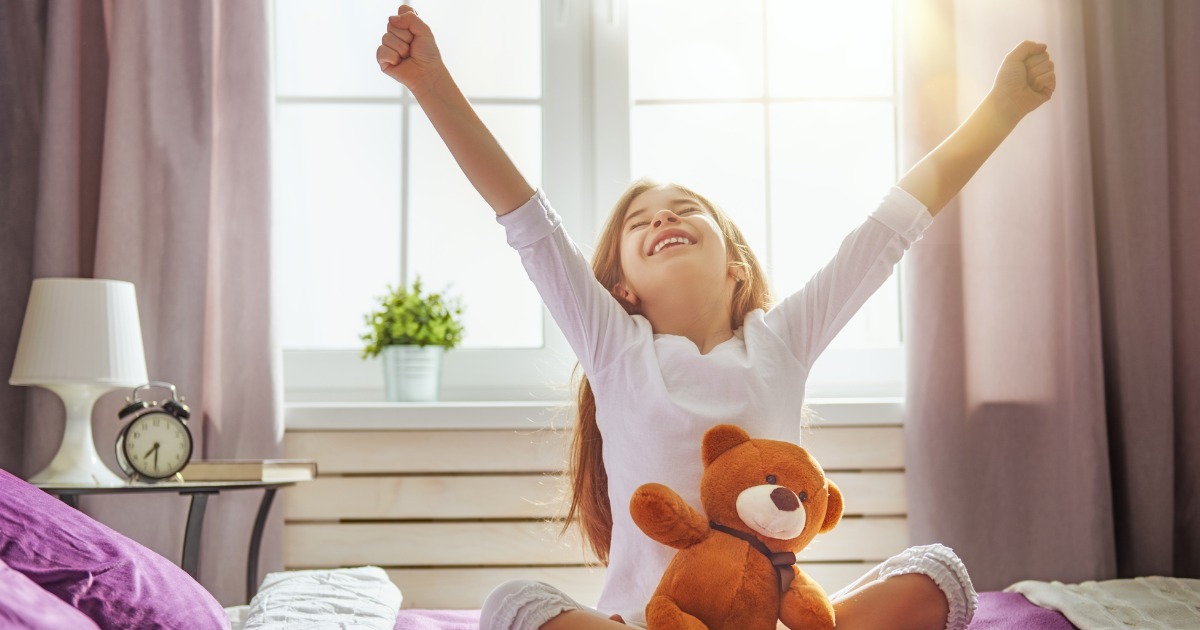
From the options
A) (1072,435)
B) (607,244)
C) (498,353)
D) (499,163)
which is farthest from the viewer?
(498,353)

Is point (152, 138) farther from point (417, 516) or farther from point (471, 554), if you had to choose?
point (471, 554)

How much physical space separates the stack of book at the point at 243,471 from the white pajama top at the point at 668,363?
0.63 metres

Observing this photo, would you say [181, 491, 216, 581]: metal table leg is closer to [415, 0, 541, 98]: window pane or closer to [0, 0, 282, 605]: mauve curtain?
[0, 0, 282, 605]: mauve curtain

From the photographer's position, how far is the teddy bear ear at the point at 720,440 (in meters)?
1.09

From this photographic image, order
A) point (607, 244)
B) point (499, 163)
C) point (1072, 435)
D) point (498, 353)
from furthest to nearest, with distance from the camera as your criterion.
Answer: point (498, 353) → point (1072, 435) → point (607, 244) → point (499, 163)

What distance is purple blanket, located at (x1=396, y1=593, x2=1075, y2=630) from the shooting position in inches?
51.9

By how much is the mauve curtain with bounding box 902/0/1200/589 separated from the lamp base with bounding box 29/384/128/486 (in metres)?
1.44

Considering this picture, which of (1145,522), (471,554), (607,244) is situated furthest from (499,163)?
(1145,522)

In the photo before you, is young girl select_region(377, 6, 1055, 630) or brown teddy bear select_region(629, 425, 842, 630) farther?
young girl select_region(377, 6, 1055, 630)

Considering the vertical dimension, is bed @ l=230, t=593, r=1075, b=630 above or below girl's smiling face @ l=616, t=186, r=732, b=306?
below

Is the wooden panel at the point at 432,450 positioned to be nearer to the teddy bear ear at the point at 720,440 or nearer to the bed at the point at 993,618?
the bed at the point at 993,618

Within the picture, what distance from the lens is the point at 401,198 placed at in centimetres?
227

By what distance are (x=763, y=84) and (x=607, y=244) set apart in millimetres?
941

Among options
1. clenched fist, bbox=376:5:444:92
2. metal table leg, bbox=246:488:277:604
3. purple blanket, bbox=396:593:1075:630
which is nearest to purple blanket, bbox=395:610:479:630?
purple blanket, bbox=396:593:1075:630
